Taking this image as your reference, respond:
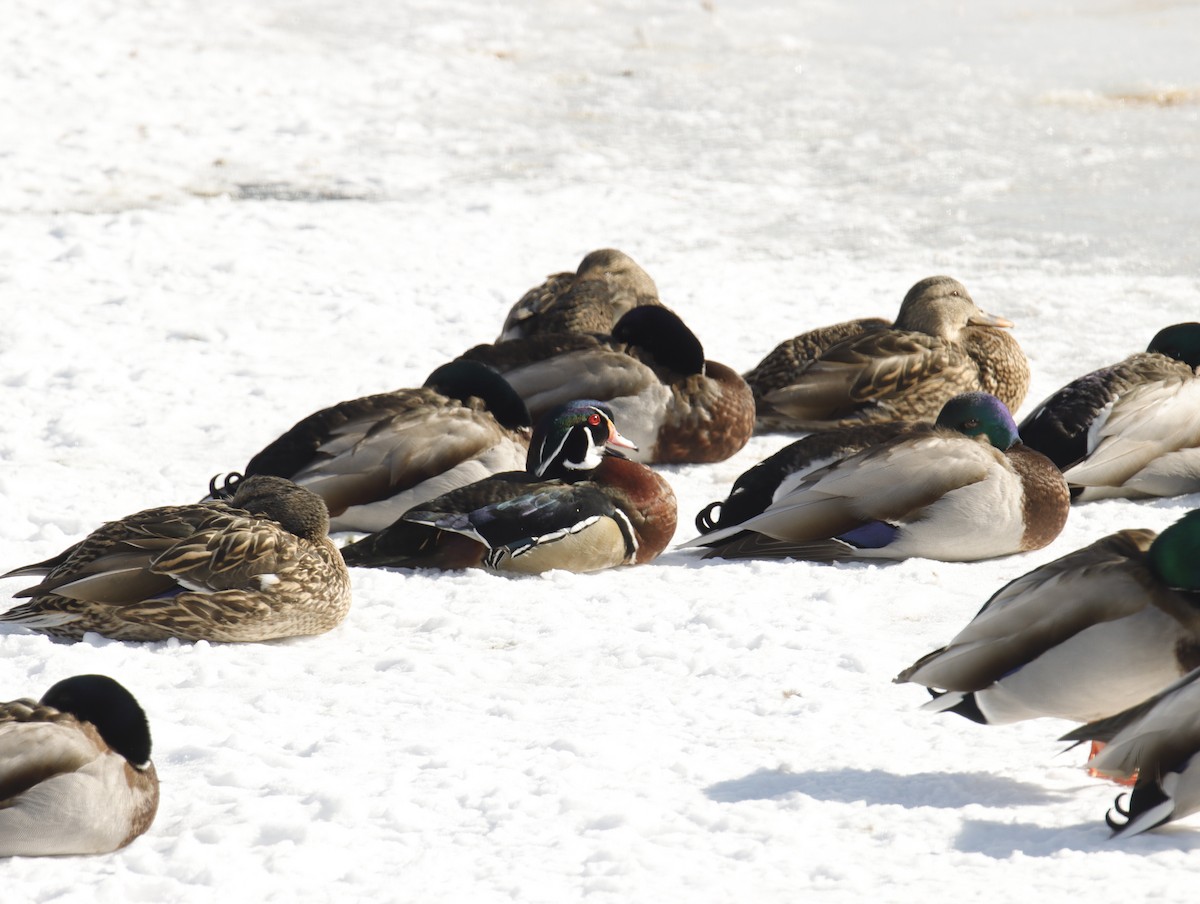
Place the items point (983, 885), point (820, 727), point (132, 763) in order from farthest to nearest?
point (820, 727) → point (132, 763) → point (983, 885)

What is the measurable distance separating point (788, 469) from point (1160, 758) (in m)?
2.85

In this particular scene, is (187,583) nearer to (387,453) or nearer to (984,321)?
(387,453)

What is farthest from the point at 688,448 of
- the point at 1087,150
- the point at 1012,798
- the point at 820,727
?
the point at 1087,150

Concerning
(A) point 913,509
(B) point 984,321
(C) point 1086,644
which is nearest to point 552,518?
(A) point 913,509

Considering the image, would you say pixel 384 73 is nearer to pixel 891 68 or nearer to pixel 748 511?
pixel 891 68

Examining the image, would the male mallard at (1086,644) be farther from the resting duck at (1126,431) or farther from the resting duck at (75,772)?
the resting duck at (1126,431)

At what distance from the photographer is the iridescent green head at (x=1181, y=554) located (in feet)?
12.5

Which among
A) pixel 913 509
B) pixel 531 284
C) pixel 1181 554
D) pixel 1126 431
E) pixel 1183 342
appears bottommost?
pixel 531 284

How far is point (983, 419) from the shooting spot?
19.7 ft

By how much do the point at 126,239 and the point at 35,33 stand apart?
5.33 meters

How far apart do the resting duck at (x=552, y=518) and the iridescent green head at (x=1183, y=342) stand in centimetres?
250

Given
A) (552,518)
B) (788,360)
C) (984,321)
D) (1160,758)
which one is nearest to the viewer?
(1160,758)

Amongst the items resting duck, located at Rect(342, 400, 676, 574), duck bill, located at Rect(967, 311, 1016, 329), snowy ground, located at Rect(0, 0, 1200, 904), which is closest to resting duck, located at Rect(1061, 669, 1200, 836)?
snowy ground, located at Rect(0, 0, 1200, 904)

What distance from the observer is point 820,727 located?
4.25 m
